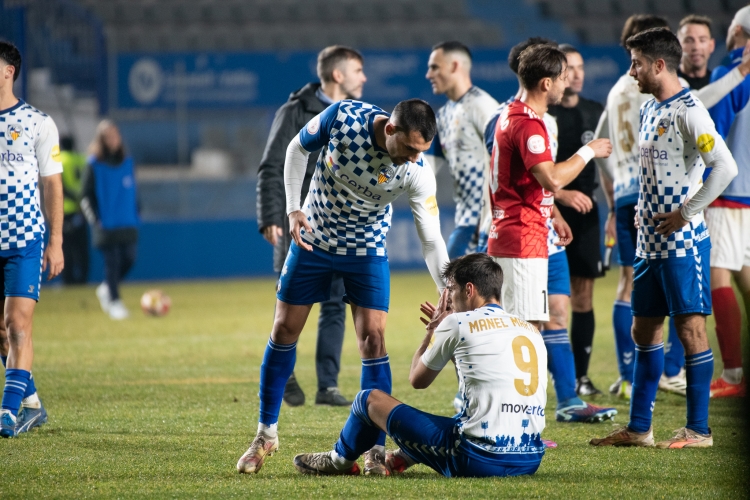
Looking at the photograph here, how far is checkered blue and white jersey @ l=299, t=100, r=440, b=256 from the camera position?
419 centimetres

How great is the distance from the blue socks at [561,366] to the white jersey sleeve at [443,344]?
1.84 m

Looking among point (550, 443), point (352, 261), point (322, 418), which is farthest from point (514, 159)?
point (322, 418)

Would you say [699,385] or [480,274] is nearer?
[480,274]

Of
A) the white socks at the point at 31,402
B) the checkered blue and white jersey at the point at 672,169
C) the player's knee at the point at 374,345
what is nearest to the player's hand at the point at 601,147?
the checkered blue and white jersey at the point at 672,169

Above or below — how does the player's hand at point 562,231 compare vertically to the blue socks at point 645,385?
above

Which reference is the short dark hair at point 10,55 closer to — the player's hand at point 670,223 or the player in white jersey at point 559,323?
the player in white jersey at point 559,323

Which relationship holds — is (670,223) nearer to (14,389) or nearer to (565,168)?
(565,168)

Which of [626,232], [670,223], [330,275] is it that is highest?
[670,223]

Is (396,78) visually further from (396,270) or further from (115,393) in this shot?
(115,393)

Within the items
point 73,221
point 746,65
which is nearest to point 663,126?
point 746,65

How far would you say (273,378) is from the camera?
4.47 metres

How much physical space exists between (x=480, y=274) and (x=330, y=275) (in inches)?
33.2

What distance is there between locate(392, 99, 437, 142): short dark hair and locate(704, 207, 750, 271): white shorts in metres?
2.86

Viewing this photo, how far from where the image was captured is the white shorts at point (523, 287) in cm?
480
